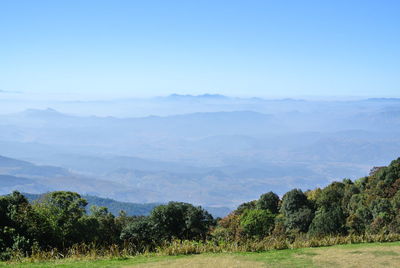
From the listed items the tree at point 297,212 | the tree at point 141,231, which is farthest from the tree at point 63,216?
the tree at point 297,212

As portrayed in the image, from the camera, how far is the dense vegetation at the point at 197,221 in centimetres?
2114

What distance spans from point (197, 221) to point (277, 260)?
17.5 meters

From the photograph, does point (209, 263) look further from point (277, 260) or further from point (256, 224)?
point (256, 224)

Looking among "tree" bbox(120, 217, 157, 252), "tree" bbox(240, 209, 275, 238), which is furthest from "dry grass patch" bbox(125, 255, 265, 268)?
"tree" bbox(240, 209, 275, 238)

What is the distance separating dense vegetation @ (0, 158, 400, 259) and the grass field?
5.17ft

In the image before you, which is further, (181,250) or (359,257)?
(181,250)

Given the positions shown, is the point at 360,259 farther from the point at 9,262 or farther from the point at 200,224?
the point at 200,224

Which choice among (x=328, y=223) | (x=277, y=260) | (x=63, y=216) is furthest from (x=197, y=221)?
(x=277, y=260)

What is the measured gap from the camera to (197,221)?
27.9m

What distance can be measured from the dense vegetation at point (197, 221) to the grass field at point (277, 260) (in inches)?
62.1

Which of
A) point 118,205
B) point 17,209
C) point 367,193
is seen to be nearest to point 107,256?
point 17,209

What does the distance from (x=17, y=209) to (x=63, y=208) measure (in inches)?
144

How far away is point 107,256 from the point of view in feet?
38.7

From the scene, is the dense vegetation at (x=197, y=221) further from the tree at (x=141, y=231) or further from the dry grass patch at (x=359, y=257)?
the dry grass patch at (x=359, y=257)
